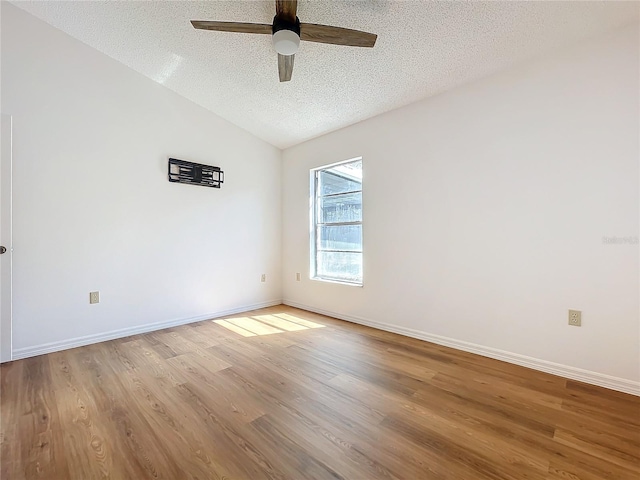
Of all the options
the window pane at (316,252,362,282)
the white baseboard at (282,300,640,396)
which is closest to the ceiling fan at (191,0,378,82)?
the window pane at (316,252,362,282)

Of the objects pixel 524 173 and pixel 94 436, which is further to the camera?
pixel 524 173

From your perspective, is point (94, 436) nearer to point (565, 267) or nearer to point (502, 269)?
point (502, 269)

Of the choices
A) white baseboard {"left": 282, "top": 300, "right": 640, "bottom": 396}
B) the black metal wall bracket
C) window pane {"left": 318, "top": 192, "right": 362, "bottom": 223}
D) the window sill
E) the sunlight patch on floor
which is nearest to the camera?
white baseboard {"left": 282, "top": 300, "right": 640, "bottom": 396}

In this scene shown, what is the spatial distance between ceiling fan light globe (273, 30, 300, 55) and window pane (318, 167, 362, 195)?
6.23ft

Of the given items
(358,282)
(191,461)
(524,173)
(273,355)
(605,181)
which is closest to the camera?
(191,461)

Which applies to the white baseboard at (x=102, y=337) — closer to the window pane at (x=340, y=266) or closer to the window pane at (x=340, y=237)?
the window pane at (x=340, y=266)

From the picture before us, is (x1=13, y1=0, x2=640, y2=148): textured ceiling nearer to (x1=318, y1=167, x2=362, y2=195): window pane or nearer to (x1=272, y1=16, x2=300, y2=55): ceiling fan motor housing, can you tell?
(x1=272, y1=16, x2=300, y2=55): ceiling fan motor housing

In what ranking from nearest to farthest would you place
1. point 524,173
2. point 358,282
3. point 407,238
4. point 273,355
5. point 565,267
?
point 565,267 < point 524,173 < point 273,355 < point 407,238 < point 358,282

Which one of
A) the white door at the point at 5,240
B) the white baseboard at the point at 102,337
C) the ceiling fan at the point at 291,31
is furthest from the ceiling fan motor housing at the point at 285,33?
the white baseboard at the point at 102,337

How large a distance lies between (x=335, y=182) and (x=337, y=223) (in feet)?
1.92

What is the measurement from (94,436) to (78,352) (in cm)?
157

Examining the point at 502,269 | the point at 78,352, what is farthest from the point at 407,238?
the point at 78,352

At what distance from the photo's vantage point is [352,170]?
3.74 meters

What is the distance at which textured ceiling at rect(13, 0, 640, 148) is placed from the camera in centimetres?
198
